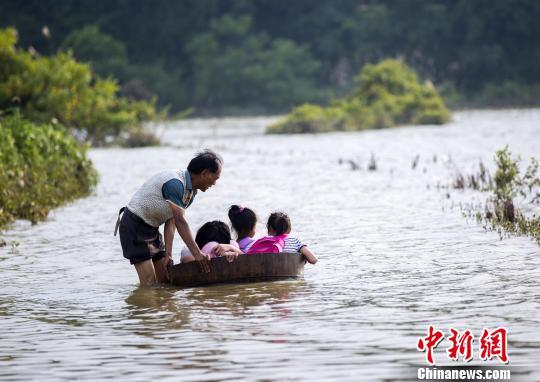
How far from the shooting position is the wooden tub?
958 cm

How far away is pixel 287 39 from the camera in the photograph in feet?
290

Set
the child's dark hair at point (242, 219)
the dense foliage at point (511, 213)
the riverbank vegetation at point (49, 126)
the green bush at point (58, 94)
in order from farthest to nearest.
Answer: the green bush at point (58, 94) < the riverbank vegetation at point (49, 126) < the dense foliage at point (511, 213) < the child's dark hair at point (242, 219)

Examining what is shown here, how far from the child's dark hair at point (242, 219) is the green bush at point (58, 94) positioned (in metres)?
18.2

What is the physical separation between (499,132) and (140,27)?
5661 centimetres

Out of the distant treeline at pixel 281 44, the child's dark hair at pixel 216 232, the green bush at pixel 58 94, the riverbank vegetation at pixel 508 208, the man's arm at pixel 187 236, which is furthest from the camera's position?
the distant treeline at pixel 281 44

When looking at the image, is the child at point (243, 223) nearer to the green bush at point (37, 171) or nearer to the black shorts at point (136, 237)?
the black shorts at point (136, 237)

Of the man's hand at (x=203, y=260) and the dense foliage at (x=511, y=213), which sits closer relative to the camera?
the man's hand at (x=203, y=260)

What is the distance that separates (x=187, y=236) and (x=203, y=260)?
0.36 meters

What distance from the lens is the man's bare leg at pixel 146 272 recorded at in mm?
9805

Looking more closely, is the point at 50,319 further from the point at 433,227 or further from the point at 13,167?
the point at 13,167

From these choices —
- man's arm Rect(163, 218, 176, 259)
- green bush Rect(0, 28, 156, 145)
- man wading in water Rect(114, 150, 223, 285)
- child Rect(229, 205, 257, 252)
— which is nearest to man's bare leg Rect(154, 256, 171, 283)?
man wading in water Rect(114, 150, 223, 285)

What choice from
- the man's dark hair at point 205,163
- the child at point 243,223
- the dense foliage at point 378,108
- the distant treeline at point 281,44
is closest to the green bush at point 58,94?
the dense foliage at point 378,108

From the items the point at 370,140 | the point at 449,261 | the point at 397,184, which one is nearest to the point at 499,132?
the point at 370,140

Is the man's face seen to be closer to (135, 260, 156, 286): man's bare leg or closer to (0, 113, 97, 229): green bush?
(135, 260, 156, 286): man's bare leg
